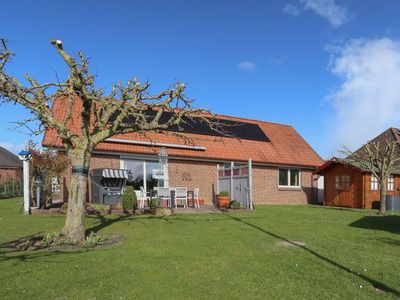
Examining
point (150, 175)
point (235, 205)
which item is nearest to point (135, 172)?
point (150, 175)

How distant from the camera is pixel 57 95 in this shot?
1021 cm

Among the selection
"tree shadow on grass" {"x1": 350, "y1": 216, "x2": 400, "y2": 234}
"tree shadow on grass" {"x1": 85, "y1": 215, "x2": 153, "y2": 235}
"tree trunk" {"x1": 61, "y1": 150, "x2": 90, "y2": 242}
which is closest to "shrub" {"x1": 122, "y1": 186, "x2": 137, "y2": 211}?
"tree shadow on grass" {"x1": 85, "y1": 215, "x2": 153, "y2": 235}

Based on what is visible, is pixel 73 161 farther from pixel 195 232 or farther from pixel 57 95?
pixel 195 232

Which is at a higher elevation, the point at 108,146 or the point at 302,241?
the point at 108,146

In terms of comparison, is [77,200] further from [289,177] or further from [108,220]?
[289,177]

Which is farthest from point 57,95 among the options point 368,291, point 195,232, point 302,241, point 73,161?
point 368,291

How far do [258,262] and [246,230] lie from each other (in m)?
4.27

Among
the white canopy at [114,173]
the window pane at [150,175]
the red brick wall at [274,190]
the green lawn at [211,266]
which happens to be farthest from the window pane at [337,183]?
the green lawn at [211,266]

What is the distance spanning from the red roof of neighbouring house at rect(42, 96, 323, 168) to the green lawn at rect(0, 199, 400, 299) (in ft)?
29.1

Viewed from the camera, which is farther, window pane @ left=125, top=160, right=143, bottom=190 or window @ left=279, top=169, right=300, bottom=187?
window @ left=279, top=169, right=300, bottom=187

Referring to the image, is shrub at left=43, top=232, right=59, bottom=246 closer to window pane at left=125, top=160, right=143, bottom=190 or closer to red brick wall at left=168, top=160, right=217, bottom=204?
window pane at left=125, top=160, right=143, bottom=190

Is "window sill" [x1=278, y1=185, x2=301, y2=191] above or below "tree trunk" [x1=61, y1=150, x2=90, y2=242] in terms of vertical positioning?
below

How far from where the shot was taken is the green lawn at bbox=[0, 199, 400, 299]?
19.4 ft

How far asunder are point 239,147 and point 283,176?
3.56 m
